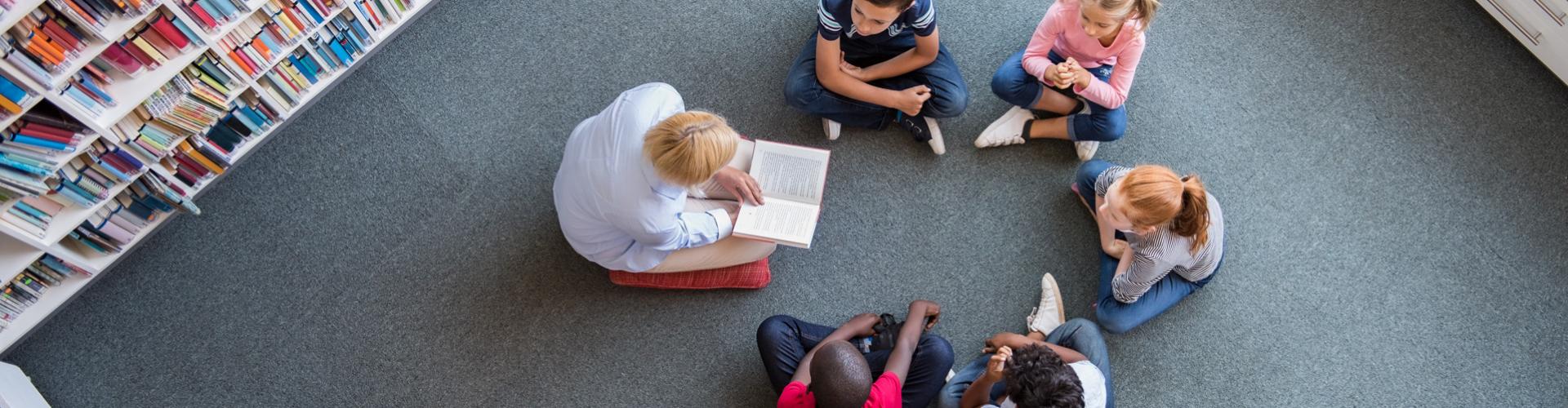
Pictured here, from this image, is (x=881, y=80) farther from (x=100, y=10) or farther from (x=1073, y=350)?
(x=100, y=10)

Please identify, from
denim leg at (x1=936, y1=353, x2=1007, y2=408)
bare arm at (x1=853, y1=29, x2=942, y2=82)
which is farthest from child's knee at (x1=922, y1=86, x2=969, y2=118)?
denim leg at (x1=936, y1=353, x2=1007, y2=408)

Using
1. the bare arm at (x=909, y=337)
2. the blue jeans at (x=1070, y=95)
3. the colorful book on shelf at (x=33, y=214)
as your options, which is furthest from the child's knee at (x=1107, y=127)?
the colorful book on shelf at (x=33, y=214)

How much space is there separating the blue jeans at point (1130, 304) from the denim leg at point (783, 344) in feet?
2.67

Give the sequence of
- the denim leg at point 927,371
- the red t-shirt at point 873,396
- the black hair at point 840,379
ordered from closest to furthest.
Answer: the black hair at point 840,379 < the red t-shirt at point 873,396 < the denim leg at point 927,371

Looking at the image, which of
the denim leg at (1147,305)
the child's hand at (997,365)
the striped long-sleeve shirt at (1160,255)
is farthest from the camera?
the denim leg at (1147,305)

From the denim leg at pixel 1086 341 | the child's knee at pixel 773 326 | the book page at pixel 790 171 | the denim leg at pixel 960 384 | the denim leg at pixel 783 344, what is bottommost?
the denim leg at pixel 960 384

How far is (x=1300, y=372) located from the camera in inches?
107

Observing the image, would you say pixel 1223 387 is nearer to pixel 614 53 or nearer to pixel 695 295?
pixel 695 295

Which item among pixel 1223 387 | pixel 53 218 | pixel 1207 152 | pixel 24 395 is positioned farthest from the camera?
pixel 1207 152

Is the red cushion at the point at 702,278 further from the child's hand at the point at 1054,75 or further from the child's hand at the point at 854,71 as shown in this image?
the child's hand at the point at 1054,75

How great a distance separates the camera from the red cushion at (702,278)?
2713mm

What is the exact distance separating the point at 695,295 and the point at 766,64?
801 mm

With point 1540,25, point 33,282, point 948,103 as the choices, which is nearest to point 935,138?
point 948,103

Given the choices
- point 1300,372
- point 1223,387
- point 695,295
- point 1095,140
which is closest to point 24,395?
point 695,295
